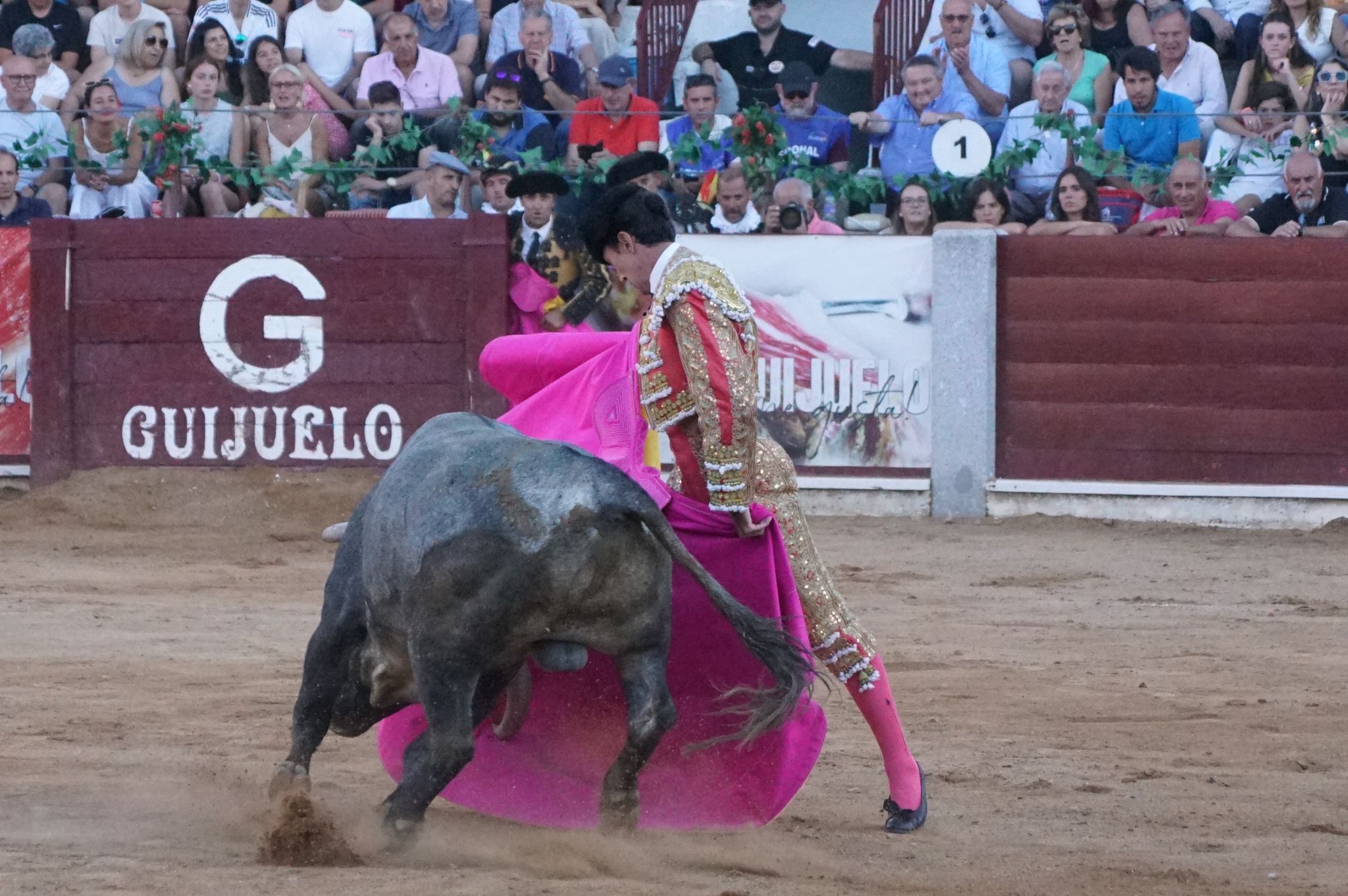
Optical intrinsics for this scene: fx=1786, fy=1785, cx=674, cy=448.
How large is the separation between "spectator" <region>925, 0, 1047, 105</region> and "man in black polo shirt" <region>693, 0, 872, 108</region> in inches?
28.8

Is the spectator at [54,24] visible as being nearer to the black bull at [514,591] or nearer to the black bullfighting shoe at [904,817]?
the black bull at [514,591]

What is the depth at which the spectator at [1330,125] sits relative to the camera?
24.2 ft

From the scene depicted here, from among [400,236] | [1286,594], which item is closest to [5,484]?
[400,236]

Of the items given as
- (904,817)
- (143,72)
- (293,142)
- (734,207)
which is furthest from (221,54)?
(904,817)

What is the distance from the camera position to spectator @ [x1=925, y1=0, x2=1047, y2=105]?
839cm

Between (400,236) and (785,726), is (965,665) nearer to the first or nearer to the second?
(785,726)

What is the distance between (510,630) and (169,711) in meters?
1.78

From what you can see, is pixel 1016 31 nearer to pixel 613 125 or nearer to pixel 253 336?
pixel 613 125

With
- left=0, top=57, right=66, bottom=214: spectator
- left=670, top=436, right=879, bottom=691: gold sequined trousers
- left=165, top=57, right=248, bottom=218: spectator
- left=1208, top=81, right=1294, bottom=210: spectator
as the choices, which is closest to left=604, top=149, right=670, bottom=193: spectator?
left=670, top=436, right=879, bottom=691: gold sequined trousers

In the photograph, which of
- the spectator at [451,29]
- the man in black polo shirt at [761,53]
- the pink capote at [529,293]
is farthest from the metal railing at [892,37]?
the pink capote at [529,293]

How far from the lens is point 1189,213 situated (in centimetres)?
768

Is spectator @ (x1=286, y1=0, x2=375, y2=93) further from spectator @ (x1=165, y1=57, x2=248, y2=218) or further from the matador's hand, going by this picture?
the matador's hand

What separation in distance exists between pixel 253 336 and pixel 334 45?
5.82ft

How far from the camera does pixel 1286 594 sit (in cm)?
609
